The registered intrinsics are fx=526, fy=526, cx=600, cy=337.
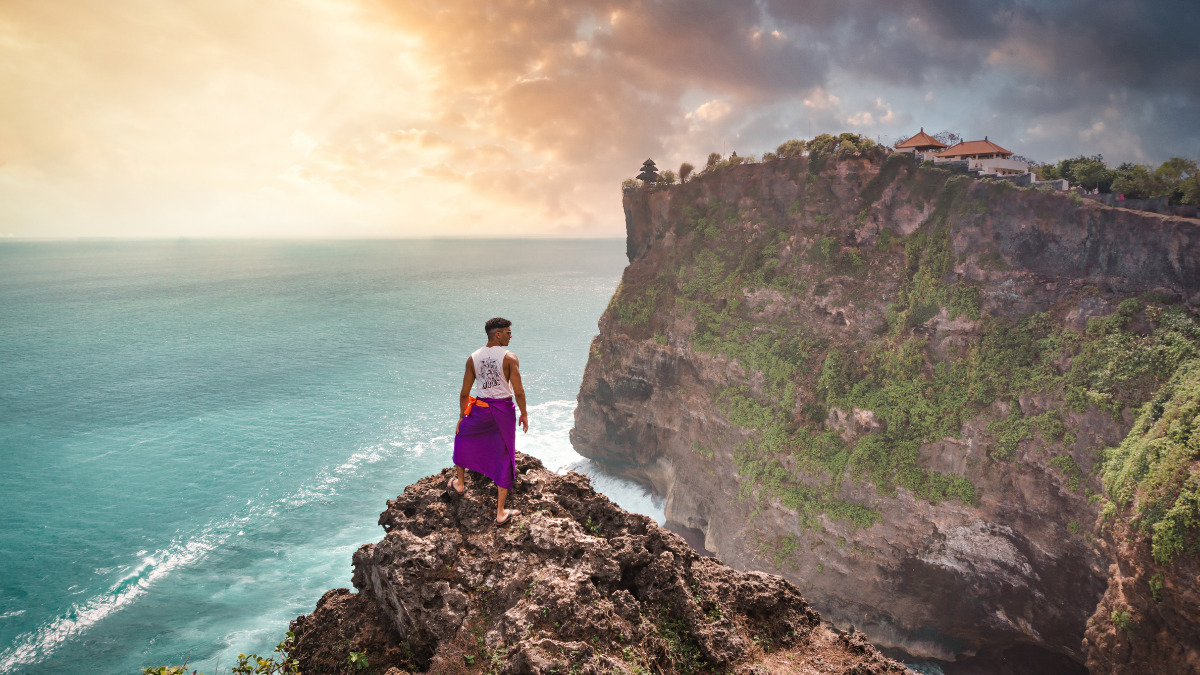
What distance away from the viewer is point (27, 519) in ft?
111

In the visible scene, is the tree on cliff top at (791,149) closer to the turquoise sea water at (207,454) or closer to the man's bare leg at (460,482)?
the turquoise sea water at (207,454)

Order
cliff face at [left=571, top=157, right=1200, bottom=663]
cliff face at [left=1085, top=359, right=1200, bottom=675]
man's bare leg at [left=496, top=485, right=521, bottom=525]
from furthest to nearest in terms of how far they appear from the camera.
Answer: cliff face at [left=571, top=157, right=1200, bottom=663] < cliff face at [left=1085, top=359, right=1200, bottom=675] < man's bare leg at [left=496, top=485, right=521, bottom=525]

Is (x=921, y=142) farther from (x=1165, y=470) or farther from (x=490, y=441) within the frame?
(x=490, y=441)

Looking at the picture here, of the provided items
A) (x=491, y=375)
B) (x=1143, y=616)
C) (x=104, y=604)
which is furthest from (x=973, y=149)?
(x=104, y=604)

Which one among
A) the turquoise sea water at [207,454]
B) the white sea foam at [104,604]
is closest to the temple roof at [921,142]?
the turquoise sea water at [207,454]

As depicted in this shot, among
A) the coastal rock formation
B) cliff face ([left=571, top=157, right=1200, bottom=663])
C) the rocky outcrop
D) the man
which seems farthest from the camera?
cliff face ([left=571, top=157, right=1200, bottom=663])

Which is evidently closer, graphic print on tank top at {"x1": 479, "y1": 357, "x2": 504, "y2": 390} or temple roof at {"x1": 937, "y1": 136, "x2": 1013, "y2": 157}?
graphic print on tank top at {"x1": 479, "y1": 357, "x2": 504, "y2": 390}

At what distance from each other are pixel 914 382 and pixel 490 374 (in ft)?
93.2

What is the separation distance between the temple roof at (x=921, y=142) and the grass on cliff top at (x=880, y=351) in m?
7.43

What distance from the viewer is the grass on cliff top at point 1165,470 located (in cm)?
1769

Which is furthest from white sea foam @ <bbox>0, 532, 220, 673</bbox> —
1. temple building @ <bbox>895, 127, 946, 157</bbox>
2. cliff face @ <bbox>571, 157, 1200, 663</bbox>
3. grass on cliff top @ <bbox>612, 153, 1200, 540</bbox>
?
temple building @ <bbox>895, 127, 946, 157</bbox>

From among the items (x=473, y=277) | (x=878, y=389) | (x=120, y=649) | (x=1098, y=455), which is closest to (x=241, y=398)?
(x=120, y=649)

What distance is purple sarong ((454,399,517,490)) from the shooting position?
7.55 m

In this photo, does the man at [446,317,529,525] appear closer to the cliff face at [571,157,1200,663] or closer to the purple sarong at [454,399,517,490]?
the purple sarong at [454,399,517,490]
